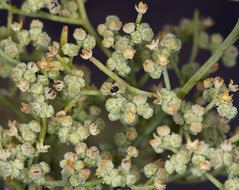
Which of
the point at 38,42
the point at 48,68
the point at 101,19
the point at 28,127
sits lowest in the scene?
the point at 28,127

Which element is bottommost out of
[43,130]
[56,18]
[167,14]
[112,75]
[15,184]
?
[15,184]

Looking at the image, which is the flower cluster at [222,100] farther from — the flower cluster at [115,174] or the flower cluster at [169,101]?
the flower cluster at [115,174]

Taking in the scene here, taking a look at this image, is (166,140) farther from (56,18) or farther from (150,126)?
(56,18)

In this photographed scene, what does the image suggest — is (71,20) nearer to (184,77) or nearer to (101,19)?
(184,77)

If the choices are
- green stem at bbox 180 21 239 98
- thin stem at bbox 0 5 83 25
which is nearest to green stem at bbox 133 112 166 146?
green stem at bbox 180 21 239 98

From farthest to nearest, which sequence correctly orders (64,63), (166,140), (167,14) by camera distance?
(167,14)
(64,63)
(166,140)

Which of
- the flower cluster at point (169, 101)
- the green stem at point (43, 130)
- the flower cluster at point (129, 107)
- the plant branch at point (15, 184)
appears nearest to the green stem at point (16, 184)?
the plant branch at point (15, 184)

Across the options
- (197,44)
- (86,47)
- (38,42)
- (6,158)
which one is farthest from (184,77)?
(6,158)

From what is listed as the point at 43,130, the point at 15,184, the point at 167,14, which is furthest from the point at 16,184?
the point at 167,14
